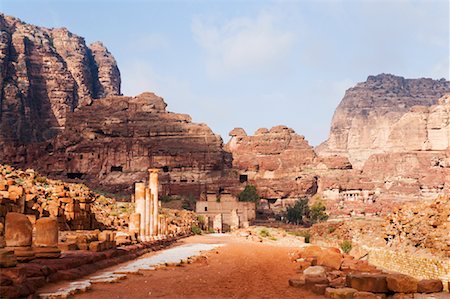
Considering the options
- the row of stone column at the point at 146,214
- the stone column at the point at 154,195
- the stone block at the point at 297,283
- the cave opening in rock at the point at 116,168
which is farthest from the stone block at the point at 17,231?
the cave opening in rock at the point at 116,168

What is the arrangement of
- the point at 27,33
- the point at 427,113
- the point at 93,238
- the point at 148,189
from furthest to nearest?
the point at 427,113 → the point at 27,33 → the point at 148,189 → the point at 93,238

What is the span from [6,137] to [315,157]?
63.6 metres

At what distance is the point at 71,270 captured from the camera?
1115 cm

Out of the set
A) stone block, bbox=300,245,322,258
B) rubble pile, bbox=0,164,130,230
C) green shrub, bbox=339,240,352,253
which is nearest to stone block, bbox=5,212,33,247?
rubble pile, bbox=0,164,130,230

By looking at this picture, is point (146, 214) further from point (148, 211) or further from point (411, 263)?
point (411, 263)

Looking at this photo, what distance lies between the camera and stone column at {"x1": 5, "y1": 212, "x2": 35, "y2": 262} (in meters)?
10.0

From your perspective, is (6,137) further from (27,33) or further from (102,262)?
(102,262)

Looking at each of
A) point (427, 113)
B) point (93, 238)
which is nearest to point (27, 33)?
point (427, 113)

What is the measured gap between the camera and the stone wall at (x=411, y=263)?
11750 millimetres

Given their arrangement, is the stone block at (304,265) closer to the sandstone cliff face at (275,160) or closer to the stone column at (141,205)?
the stone column at (141,205)

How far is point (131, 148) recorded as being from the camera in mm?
92438

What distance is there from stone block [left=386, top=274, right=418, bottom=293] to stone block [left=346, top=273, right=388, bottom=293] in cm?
11

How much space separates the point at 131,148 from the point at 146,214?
67310 mm

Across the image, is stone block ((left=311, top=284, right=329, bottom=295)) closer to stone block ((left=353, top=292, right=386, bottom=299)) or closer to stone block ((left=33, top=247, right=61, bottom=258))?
stone block ((left=353, top=292, right=386, bottom=299))
